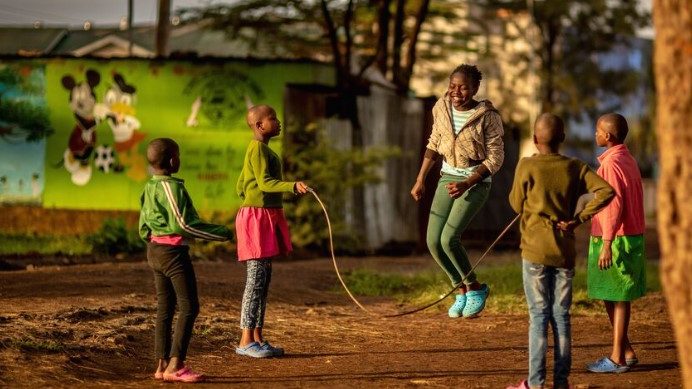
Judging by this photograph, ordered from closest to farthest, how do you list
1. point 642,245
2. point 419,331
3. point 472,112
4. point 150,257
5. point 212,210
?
point 150,257
point 642,245
point 472,112
point 419,331
point 212,210

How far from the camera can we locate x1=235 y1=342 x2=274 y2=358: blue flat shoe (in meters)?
9.67

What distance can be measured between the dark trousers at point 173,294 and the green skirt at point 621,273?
2.56m

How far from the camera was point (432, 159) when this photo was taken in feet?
34.7

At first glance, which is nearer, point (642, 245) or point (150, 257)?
point (150, 257)

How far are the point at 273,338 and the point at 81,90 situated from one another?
11.0 metres

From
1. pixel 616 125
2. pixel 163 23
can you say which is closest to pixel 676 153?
pixel 616 125

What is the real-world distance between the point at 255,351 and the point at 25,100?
40.1ft

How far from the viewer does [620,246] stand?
8945 millimetres

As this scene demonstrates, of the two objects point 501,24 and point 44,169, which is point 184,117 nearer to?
point 44,169

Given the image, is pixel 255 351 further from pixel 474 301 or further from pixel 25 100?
pixel 25 100

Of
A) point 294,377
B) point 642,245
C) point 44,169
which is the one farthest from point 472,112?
point 44,169

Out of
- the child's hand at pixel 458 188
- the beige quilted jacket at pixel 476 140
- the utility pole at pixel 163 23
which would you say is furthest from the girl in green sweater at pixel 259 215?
the utility pole at pixel 163 23

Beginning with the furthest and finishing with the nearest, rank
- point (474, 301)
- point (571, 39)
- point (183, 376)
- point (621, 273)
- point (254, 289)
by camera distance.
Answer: point (571, 39) → point (474, 301) → point (254, 289) → point (621, 273) → point (183, 376)

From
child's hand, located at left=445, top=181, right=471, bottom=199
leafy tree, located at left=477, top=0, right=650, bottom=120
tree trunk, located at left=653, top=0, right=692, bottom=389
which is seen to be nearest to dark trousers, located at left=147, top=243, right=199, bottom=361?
child's hand, located at left=445, top=181, right=471, bottom=199
